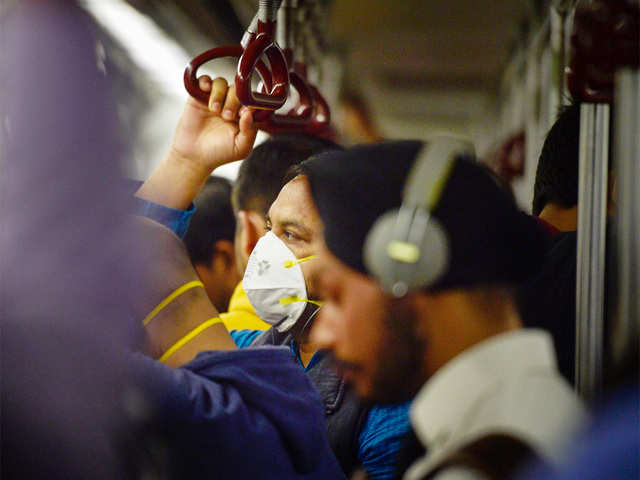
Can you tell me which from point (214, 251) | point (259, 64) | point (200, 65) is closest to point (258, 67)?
point (259, 64)

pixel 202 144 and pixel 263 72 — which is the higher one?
pixel 263 72

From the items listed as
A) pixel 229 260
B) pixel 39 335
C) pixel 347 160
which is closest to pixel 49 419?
pixel 39 335

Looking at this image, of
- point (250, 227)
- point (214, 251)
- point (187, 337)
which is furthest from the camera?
point (214, 251)

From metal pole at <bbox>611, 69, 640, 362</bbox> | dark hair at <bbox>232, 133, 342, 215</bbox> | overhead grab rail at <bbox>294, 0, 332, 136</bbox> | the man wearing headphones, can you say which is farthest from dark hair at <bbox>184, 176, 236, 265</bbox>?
metal pole at <bbox>611, 69, 640, 362</bbox>

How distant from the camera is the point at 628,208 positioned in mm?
776

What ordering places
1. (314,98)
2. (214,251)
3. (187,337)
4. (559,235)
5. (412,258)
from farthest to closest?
1. (214,251)
2. (314,98)
3. (559,235)
4. (187,337)
5. (412,258)

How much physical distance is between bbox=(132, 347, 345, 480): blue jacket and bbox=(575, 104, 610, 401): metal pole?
422mm

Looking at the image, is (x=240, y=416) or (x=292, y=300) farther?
(x=292, y=300)

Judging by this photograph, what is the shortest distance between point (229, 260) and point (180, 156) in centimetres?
135

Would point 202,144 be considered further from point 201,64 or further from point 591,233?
point 591,233

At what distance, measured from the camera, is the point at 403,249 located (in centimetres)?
74

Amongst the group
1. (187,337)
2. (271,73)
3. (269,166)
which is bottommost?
(187,337)

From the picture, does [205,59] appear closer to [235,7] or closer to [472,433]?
[472,433]

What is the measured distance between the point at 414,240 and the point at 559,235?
0.90m
